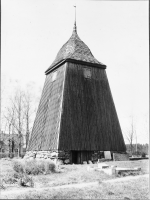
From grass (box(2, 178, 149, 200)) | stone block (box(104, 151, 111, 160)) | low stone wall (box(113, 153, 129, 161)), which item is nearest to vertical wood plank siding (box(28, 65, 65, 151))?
stone block (box(104, 151, 111, 160))

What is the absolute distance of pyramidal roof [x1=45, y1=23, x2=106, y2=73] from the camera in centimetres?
2300

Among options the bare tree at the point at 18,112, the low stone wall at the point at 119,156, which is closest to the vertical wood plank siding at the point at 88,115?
the low stone wall at the point at 119,156

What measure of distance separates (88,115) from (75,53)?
21.3 feet

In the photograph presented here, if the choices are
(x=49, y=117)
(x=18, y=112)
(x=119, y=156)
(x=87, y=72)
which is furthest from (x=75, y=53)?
(x=18, y=112)

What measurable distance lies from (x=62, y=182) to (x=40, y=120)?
13.2 meters

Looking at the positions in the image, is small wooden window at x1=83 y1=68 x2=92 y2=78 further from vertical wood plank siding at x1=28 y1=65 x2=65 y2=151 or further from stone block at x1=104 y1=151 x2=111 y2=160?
stone block at x1=104 y1=151 x2=111 y2=160

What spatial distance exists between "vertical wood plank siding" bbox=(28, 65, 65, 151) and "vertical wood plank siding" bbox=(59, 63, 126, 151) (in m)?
0.73

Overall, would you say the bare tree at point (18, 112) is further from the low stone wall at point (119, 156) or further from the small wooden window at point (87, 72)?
the low stone wall at point (119, 156)

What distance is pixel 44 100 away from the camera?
2417 centimetres

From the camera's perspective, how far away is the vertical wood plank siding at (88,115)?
1969 centimetres

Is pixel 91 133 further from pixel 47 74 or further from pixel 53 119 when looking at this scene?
pixel 47 74

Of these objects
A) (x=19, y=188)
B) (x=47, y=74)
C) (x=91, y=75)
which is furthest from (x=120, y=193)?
(x=47, y=74)

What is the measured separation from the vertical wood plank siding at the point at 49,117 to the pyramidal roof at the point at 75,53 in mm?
1019

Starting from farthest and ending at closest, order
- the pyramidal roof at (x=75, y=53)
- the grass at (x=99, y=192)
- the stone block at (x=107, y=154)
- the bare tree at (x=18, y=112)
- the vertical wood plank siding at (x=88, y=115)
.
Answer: the bare tree at (x=18, y=112), the pyramidal roof at (x=75, y=53), the stone block at (x=107, y=154), the vertical wood plank siding at (x=88, y=115), the grass at (x=99, y=192)
